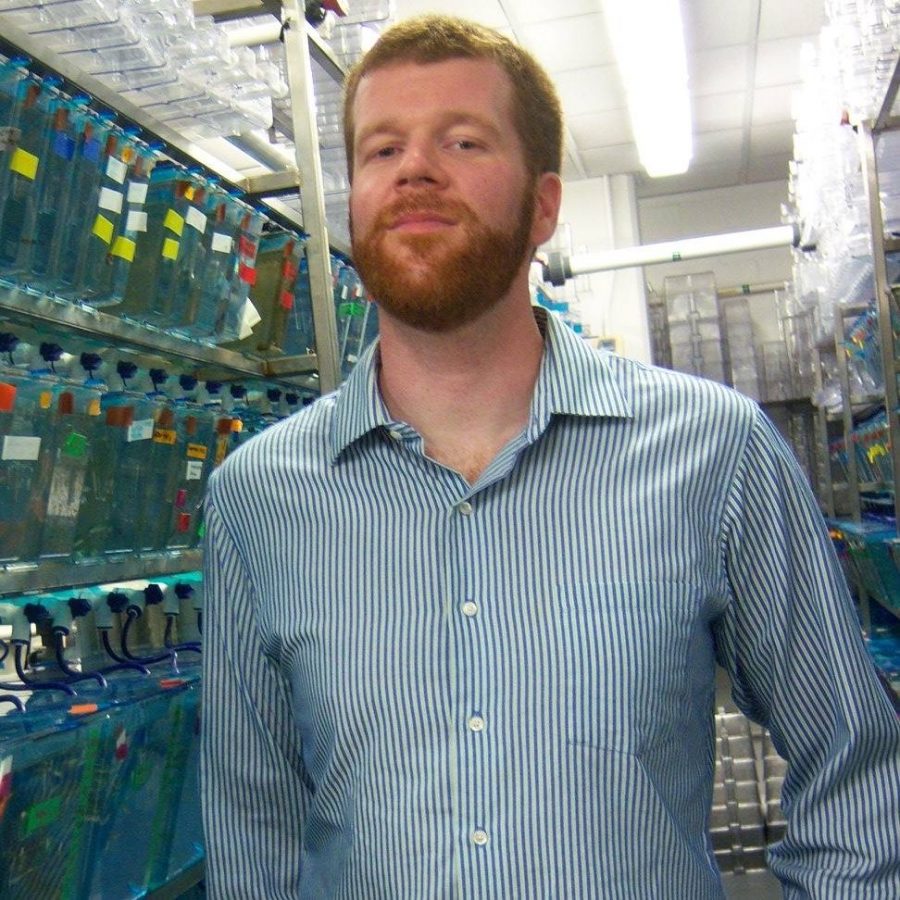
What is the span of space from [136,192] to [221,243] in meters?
0.38

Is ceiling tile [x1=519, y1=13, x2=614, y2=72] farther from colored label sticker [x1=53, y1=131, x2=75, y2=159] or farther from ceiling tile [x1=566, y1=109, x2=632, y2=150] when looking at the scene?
colored label sticker [x1=53, y1=131, x2=75, y2=159]

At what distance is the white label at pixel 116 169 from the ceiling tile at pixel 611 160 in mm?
6574

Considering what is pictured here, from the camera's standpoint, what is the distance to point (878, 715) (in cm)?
120

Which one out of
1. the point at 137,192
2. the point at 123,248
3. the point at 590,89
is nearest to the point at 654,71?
the point at 590,89

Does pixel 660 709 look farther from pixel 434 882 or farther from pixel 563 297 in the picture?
pixel 563 297

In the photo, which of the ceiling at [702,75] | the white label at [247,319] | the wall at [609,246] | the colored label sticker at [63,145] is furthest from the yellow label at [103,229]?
the wall at [609,246]

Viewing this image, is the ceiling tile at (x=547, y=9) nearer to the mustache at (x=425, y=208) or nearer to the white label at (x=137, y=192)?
the white label at (x=137, y=192)

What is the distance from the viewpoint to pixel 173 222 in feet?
7.97

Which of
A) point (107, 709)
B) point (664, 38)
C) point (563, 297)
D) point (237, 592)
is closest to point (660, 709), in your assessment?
point (237, 592)

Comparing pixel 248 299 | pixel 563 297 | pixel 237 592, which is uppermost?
pixel 563 297

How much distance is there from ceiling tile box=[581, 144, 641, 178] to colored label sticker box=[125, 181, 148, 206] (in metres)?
6.49

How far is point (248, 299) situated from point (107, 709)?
131 cm

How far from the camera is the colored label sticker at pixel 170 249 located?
239 centimetres

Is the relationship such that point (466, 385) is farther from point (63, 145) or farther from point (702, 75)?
point (702, 75)
